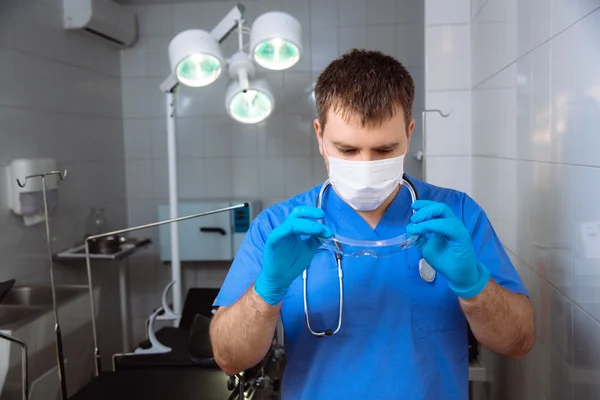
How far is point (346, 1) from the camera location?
2984mm

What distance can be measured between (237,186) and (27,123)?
1.20 meters

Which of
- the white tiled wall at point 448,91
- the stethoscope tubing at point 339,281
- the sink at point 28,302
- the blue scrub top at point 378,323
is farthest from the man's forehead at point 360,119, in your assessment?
the sink at point 28,302

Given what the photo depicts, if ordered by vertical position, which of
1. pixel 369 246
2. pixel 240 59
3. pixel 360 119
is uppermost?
pixel 240 59

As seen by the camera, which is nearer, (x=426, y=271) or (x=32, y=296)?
(x=426, y=271)

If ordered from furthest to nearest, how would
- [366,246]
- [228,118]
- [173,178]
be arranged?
[228,118], [173,178], [366,246]

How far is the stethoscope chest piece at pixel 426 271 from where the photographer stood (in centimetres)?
98

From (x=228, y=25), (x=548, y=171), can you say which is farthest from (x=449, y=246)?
(x=228, y=25)

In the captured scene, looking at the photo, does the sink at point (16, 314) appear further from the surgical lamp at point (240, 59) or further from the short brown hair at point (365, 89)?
the short brown hair at point (365, 89)

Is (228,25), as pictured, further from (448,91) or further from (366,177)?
(366,177)

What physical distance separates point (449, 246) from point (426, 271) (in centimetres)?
17

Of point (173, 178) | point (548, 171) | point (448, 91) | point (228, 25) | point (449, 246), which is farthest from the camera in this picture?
point (173, 178)

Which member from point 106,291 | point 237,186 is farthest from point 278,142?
point 106,291

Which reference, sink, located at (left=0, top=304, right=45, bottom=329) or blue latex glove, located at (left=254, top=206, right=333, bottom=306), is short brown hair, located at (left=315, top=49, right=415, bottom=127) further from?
sink, located at (left=0, top=304, right=45, bottom=329)

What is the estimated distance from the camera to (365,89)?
894 mm
